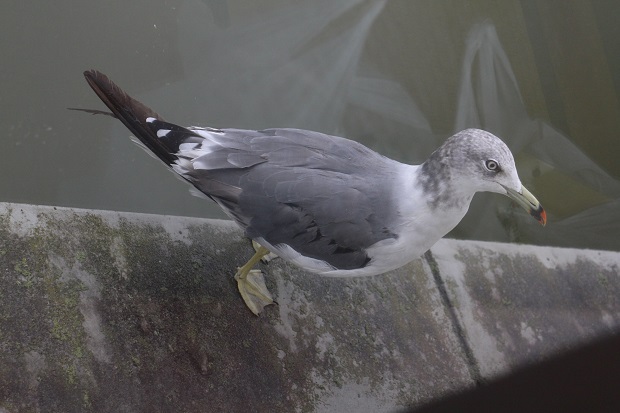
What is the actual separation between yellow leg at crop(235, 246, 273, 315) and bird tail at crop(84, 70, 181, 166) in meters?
0.50

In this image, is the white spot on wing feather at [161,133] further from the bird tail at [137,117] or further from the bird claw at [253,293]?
the bird claw at [253,293]

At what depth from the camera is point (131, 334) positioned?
2.13 metres

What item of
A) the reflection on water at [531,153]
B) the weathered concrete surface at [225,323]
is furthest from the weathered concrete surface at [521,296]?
the reflection on water at [531,153]

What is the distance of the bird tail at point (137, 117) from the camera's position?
2209 mm

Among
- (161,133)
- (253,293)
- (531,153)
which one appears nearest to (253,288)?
(253,293)

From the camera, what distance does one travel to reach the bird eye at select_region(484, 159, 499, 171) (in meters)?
2.10

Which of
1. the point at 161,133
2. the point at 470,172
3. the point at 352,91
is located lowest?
the point at 352,91

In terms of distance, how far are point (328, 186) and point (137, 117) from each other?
0.68 m

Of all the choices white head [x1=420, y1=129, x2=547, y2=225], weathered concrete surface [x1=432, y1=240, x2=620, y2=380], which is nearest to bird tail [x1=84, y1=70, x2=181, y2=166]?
white head [x1=420, y1=129, x2=547, y2=225]

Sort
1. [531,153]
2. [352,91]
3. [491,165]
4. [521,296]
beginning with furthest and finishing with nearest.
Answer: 1. [531,153]
2. [352,91]
3. [521,296]
4. [491,165]

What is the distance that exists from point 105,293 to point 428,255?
4.84 ft

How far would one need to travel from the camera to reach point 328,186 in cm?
216

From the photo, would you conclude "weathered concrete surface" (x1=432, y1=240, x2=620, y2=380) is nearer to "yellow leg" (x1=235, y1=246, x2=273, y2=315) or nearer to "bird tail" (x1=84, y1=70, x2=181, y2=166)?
"yellow leg" (x1=235, y1=246, x2=273, y2=315)

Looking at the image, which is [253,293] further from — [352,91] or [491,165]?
[352,91]
